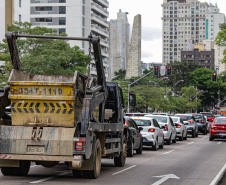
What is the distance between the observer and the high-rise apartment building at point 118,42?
186125 mm

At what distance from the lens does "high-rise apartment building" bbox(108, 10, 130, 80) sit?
186125mm

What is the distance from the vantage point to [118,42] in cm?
19050

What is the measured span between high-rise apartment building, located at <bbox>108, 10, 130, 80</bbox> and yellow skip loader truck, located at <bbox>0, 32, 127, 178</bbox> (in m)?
169

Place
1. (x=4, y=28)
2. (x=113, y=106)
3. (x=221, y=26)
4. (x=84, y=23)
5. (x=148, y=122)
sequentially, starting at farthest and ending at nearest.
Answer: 1. (x=84, y=23)
2. (x=4, y=28)
3. (x=221, y=26)
4. (x=148, y=122)
5. (x=113, y=106)

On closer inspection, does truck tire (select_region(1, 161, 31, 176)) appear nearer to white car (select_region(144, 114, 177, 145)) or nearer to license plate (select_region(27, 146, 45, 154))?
license plate (select_region(27, 146, 45, 154))

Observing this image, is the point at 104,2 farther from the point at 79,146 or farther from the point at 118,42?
the point at 79,146

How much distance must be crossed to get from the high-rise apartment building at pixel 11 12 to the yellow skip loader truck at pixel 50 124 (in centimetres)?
4817

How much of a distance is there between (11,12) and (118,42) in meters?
127

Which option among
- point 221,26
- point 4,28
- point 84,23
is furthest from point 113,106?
point 84,23

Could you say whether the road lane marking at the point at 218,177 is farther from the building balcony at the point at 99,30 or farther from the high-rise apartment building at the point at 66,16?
the building balcony at the point at 99,30

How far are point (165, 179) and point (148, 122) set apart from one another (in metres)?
11.9

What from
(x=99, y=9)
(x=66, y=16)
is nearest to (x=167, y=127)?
(x=66, y=16)

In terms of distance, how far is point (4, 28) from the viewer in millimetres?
61531

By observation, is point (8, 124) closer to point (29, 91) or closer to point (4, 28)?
point (29, 91)
